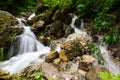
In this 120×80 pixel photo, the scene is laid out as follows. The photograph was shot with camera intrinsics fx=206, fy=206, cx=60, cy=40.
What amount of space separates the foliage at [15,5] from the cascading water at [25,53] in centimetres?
513

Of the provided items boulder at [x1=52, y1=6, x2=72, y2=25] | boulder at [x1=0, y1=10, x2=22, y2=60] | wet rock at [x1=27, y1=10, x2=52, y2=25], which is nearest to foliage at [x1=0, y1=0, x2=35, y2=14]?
wet rock at [x1=27, y1=10, x2=52, y2=25]

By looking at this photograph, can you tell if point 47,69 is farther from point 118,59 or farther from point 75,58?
point 118,59

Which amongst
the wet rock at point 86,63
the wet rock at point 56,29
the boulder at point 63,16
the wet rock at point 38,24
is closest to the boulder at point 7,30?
the wet rock at point 38,24

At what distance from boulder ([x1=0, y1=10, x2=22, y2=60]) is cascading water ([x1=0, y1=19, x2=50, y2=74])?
291 mm

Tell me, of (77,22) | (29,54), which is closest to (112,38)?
(77,22)

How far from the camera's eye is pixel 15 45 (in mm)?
9648

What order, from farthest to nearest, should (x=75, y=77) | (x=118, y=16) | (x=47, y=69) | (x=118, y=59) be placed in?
1. (x=118, y=16)
2. (x=118, y=59)
3. (x=47, y=69)
4. (x=75, y=77)

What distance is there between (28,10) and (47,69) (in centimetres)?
1191

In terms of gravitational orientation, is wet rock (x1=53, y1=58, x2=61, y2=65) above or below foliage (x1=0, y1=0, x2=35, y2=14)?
below

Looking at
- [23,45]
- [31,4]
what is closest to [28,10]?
[31,4]

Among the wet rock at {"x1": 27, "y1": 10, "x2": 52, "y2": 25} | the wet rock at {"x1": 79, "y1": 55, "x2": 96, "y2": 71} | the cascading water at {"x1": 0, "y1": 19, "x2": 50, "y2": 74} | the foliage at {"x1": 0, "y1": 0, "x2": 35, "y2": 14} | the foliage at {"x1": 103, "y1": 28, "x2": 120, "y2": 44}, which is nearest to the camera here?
the wet rock at {"x1": 79, "y1": 55, "x2": 96, "y2": 71}

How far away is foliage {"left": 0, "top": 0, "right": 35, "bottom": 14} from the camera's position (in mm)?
15170

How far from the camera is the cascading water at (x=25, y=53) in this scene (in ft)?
25.8

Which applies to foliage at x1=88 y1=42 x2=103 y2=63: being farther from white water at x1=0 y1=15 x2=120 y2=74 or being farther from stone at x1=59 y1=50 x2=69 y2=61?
stone at x1=59 y1=50 x2=69 y2=61
